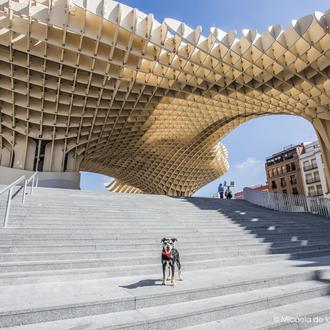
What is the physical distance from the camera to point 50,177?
23531mm

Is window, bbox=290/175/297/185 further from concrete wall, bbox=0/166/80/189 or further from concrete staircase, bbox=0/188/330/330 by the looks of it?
concrete staircase, bbox=0/188/330/330

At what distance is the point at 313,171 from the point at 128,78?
45.3 m

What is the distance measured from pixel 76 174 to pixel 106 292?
22.5m

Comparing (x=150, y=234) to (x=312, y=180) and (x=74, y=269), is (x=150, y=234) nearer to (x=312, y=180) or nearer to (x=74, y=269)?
(x=74, y=269)

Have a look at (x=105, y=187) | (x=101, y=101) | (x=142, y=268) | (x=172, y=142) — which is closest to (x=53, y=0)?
(x=101, y=101)

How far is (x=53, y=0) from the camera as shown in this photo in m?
13.8

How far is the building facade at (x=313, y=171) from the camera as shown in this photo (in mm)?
48188

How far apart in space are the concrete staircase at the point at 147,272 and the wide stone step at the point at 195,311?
0.05 ft

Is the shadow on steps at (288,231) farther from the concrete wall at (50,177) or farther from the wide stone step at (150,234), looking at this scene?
the concrete wall at (50,177)

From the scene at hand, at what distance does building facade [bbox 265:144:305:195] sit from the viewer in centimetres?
5459

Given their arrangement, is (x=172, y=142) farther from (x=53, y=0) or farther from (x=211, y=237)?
(x=211, y=237)

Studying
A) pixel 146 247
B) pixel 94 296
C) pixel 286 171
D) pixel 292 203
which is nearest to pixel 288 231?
pixel 146 247

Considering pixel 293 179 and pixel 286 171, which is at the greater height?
pixel 286 171

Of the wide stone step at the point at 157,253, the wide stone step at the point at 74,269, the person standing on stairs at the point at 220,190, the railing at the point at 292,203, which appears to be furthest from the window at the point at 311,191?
the wide stone step at the point at 74,269
